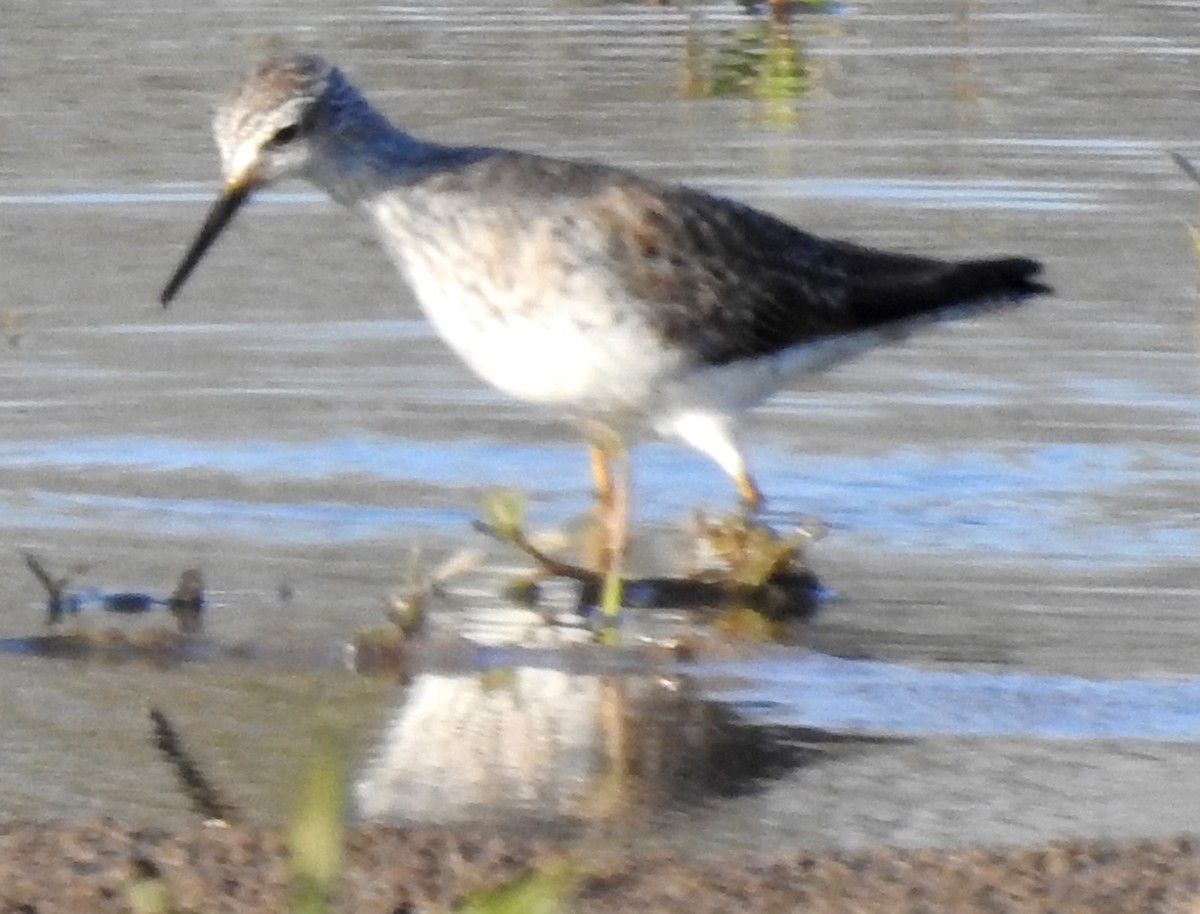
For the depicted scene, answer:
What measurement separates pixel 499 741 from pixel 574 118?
8436mm

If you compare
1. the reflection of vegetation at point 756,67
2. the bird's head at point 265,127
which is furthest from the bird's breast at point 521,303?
the reflection of vegetation at point 756,67

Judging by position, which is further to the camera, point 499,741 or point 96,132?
point 96,132

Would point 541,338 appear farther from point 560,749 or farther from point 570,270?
point 560,749

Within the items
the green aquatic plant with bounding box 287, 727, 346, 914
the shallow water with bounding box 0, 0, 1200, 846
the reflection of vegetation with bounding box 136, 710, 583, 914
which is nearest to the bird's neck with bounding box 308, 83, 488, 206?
the shallow water with bounding box 0, 0, 1200, 846

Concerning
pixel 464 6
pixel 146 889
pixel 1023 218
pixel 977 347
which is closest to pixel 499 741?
pixel 146 889

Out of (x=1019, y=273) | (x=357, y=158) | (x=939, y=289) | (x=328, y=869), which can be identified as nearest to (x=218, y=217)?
(x=357, y=158)

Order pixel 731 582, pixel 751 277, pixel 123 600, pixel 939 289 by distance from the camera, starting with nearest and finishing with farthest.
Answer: pixel 123 600 < pixel 731 582 < pixel 751 277 < pixel 939 289

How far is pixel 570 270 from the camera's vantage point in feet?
27.4

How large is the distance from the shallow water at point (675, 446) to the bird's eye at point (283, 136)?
1.09 metres

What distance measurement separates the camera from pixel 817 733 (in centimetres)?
683

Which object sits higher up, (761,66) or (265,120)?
(265,120)

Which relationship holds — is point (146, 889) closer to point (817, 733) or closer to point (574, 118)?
point (817, 733)

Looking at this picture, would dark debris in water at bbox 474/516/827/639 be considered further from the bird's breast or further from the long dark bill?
the long dark bill

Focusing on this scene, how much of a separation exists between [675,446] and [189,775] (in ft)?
12.8
